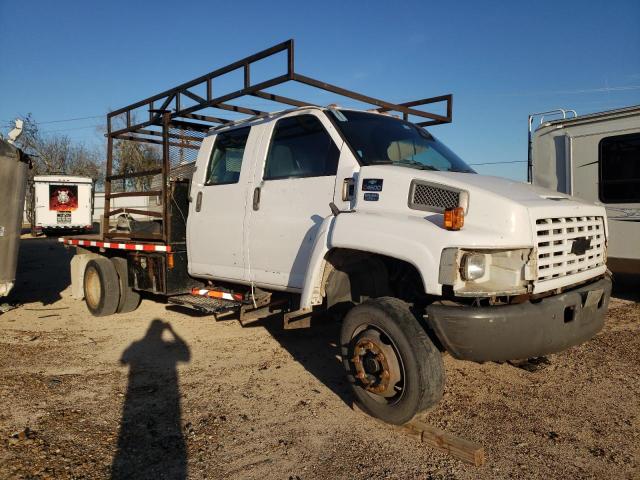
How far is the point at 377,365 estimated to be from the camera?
3.48m

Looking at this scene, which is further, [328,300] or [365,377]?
[328,300]

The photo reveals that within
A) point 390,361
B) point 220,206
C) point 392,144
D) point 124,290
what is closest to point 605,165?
point 392,144

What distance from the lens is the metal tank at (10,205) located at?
6.68 meters

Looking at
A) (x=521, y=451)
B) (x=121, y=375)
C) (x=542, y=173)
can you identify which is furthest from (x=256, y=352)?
(x=542, y=173)

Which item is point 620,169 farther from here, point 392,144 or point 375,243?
point 375,243

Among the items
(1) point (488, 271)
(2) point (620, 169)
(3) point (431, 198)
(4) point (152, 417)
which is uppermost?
(2) point (620, 169)

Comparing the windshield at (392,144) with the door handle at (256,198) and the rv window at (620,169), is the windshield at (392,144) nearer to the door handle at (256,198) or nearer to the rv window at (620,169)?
the door handle at (256,198)

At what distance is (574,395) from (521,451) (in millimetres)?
1193

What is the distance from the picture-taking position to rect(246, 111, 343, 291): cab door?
4363mm

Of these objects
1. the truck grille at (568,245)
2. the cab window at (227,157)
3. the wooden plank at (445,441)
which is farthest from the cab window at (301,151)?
the wooden plank at (445,441)

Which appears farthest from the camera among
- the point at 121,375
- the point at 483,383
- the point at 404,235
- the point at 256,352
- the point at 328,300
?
the point at 256,352

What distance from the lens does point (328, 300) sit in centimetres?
410

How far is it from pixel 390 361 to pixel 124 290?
502cm

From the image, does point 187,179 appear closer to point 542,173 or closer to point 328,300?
point 328,300
